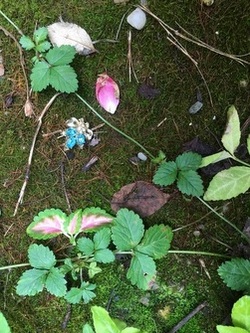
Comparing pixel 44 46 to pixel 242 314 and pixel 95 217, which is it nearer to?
pixel 95 217

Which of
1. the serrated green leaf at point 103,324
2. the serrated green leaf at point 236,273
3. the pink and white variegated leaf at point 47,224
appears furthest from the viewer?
the pink and white variegated leaf at point 47,224

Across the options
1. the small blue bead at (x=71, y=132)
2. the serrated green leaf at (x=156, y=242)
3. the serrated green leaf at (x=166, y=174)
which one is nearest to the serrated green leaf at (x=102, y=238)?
the serrated green leaf at (x=156, y=242)

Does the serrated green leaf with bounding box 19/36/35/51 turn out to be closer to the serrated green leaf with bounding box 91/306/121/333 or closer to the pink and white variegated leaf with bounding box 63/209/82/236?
the pink and white variegated leaf with bounding box 63/209/82/236

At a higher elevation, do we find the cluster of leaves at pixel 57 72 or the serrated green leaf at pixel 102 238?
the cluster of leaves at pixel 57 72

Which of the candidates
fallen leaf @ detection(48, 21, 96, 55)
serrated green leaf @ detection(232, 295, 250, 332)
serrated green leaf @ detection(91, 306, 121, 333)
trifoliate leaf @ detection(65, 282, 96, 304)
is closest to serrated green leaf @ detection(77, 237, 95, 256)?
trifoliate leaf @ detection(65, 282, 96, 304)

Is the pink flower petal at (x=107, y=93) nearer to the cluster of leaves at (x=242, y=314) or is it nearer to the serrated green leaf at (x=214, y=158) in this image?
the serrated green leaf at (x=214, y=158)

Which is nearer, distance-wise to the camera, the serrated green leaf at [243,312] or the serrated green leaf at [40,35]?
the serrated green leaf at [243,312]

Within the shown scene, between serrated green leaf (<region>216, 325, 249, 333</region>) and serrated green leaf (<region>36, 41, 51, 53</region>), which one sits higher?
serrated green leaf (<region>36, 41, 51, 53</region>)
